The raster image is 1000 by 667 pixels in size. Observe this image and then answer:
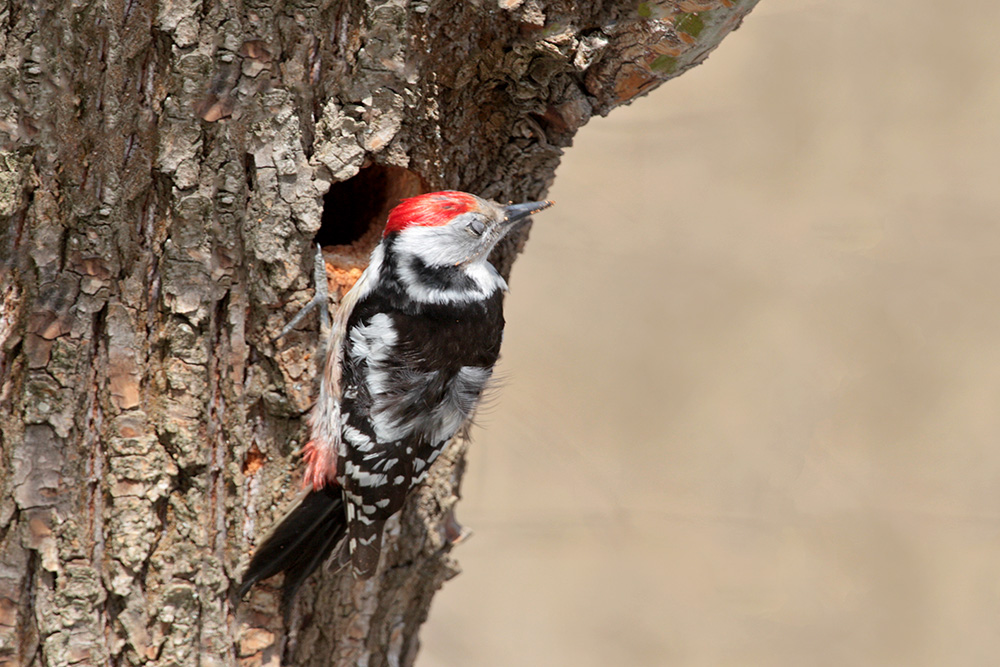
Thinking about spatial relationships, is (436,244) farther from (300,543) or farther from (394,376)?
(300,543)

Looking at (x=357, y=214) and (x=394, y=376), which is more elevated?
(x=357, y=214)

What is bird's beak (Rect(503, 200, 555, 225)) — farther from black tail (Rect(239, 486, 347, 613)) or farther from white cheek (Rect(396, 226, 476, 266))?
black tail (Rect(239, 486, 347, 613))

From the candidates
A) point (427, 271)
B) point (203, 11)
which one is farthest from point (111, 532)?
point (203, 11)

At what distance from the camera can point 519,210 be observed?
232 cm

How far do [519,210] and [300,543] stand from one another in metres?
1.07

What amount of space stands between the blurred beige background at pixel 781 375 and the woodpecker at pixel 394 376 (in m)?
2.00

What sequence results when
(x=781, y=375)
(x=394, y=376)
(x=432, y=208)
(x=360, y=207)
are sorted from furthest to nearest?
(x=781, y=375), (x=360, y=207), (x=394, y=376), (x=432, y=208)

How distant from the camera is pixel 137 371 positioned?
1.91 m

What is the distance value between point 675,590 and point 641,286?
1617 mm

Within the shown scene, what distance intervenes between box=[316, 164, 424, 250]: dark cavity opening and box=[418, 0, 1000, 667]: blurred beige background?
6.04ft

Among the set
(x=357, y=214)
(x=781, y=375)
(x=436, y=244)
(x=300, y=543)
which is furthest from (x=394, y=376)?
(x=781, y=375)

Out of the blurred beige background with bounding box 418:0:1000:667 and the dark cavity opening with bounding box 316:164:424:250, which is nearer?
the dark cavity opening with bounding box 316:164:424:250

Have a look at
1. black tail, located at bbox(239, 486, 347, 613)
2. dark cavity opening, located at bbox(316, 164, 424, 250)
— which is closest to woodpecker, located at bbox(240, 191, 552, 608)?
black tail, located at bbox(239, 486, 347, 613)

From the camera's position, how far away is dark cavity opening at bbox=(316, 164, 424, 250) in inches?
94.7
